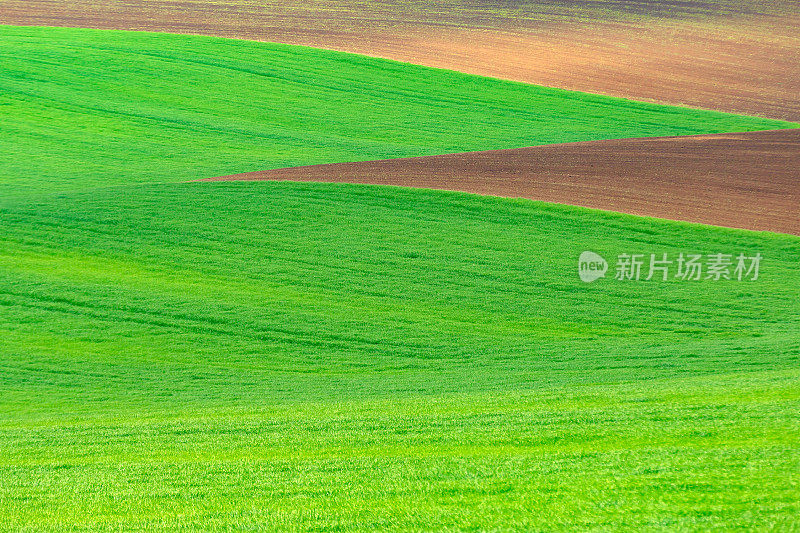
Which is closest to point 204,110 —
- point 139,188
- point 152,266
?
point 139,188

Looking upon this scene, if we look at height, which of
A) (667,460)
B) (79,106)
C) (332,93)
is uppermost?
(332,93)

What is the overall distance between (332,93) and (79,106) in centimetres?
1235

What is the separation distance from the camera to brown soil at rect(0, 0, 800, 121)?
46.5m

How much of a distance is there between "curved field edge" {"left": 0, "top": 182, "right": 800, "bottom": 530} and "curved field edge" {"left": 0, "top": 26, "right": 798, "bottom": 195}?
6.63 m

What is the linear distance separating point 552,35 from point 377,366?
142ft

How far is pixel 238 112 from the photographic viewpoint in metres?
39.7

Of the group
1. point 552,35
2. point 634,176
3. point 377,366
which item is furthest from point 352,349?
point 552,35

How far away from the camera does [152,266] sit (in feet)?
70.5

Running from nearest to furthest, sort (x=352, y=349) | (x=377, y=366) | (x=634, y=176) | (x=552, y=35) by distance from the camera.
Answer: (x=377, y=366) → (x=352, y=349) → (x=634, y=176) → (x=552, y=35)

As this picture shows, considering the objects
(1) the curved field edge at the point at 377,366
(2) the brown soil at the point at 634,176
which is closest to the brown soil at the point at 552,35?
(2) the brown soil at the point at 634,176

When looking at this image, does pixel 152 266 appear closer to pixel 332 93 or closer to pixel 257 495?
pixel 257 495

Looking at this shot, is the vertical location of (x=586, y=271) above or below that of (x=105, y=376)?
above

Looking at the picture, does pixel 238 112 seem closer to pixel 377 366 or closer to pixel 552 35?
pixel 552 35

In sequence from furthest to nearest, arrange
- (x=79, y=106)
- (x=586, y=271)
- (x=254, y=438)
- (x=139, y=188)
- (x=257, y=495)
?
(x=79, y=106), (x=139, y=188), (x=586, y=271), (x=254, y=438), (x=257, y=495)
